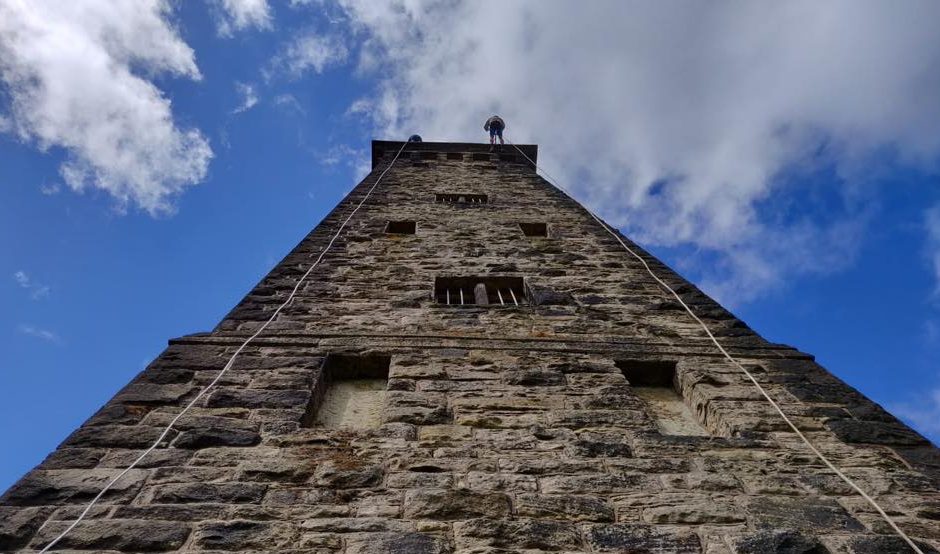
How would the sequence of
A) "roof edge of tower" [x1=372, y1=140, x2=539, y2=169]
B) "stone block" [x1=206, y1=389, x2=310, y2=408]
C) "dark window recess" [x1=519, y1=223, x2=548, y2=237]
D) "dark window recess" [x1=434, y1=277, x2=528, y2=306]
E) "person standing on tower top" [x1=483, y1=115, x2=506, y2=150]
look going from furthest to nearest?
"person standing on tower top" [x1=483, y1=115, x2=506, y2=150], "roof edge of tower" [x1=372, y1=140, x2=539, y2=169], "dark window recess" [x1=519, y1=223, x2=548, y2=237], "dark window recess" [x1=434, y1=277, x2=528, y2=306], "stone block" [x1=206, y1=389, x2=310, y2=408]

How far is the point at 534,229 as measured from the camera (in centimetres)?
770

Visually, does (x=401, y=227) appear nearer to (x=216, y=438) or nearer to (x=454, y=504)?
(x=216, y=438)

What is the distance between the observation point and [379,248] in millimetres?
6582

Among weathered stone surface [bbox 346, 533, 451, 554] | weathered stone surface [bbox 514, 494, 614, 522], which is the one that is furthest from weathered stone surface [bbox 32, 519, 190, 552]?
weathered stone surface [bbox 514, 494, 614, 522]

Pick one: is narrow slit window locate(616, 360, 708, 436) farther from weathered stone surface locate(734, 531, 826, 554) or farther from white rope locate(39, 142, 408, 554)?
white rope locate(39, 142, 408, 554)

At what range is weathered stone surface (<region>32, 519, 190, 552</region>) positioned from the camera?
2.48m

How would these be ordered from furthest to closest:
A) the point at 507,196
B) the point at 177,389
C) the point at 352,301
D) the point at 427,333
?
the point at 507,196
the point at 352,301
the point at 427,333
the point at 177,389

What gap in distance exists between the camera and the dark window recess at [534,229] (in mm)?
7598

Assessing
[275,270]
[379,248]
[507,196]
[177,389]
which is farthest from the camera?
[507,196]

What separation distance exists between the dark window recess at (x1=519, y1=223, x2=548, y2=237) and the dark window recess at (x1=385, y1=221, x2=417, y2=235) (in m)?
1.30

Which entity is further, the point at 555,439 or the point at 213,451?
the point at 555,439

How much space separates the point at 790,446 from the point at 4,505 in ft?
12.2

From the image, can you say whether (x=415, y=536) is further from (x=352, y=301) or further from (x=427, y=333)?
(x=352, y=301)

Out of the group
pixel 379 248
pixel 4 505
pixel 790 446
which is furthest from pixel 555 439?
pixel 379 248
